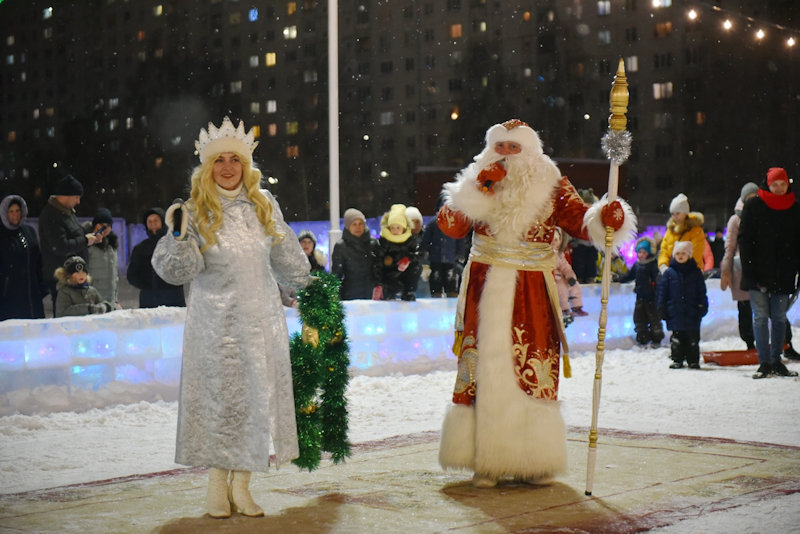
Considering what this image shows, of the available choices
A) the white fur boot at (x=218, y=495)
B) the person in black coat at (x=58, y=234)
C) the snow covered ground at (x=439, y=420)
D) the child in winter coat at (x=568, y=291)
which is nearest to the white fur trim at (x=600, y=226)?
the snow covered ground at (x=439, y=420)

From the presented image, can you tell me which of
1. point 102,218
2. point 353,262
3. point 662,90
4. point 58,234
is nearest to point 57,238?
point 58,234

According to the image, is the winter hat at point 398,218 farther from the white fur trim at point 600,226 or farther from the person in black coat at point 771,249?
the white fur trim at point 600,226

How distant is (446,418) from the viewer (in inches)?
263

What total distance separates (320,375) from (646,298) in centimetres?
842

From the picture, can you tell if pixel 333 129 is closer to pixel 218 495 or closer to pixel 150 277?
pixel 150 277

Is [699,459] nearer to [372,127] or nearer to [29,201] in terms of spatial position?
[29,201]

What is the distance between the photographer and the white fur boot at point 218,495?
5586 millimetres

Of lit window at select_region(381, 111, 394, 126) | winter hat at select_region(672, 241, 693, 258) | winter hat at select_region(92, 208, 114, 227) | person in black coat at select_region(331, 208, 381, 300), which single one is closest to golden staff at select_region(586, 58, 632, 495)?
winter hat at select_region(672, 241, 693, 258)

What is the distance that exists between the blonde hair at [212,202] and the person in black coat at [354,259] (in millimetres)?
6418

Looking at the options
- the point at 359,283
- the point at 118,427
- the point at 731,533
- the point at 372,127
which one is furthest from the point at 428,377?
the point at 372,127

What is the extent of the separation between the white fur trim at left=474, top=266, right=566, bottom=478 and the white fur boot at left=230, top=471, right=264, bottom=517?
4.40 ft

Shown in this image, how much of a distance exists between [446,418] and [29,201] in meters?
47.5

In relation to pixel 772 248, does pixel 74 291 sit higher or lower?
lower

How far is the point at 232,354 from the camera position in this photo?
5730 millimetres
